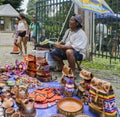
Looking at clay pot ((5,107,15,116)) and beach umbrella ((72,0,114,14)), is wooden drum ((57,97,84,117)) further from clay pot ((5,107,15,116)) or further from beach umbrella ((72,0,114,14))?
beach umbrella ((72,0,114,14))

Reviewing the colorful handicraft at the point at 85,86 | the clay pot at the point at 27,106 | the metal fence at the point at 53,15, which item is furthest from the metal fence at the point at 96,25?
the clay pot at the point at 27,106

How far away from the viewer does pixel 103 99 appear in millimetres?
3561

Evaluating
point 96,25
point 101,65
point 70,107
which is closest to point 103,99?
point 70,107

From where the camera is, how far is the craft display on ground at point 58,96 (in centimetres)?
356

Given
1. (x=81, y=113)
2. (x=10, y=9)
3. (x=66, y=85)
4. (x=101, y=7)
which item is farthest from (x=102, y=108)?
(x=10, y=9)

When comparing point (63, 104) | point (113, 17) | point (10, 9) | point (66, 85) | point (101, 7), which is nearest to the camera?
point (63, 104)

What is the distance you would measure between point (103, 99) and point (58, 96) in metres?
1.04

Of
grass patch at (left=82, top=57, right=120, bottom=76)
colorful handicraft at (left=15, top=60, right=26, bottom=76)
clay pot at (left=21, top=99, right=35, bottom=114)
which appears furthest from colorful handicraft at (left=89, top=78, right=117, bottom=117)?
grass patch at (left=82, top=57, right=120, bottom=76)

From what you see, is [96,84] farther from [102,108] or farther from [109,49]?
[109,49]

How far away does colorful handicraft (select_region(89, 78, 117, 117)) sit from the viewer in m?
3.53

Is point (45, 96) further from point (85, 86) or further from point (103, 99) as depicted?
point (103, 99)

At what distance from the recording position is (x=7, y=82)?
16.6ft

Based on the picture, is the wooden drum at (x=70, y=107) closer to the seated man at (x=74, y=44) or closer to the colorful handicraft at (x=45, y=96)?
the colorful handicraft at (x=45, y=96)

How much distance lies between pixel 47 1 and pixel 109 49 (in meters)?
2.80
